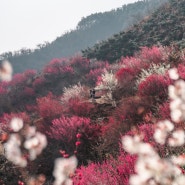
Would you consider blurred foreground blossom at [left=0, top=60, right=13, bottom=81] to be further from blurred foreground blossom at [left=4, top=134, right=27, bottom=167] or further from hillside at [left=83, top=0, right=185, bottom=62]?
blurred foreground blossom at [left=4, top=134, right=27, bottom=167]

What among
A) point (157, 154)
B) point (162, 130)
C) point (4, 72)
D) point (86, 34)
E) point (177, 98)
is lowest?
point (86, 34)

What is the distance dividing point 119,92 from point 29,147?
4.23 metres

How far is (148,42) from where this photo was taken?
24984 millimetres

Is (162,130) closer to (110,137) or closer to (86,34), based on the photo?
(110,137)

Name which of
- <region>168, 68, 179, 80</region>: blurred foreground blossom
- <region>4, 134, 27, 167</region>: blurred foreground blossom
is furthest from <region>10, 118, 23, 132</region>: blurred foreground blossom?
<region>168, 68, 179, 80</region>: blurred foreground blossom

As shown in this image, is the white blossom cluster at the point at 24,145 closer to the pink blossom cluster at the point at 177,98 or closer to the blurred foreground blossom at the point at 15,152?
the blurred foreground blossom at the point at 15,152

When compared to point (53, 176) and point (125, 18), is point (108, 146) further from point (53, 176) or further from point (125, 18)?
point (125, 18)

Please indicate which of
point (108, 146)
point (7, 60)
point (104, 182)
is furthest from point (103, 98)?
point (7, 60)

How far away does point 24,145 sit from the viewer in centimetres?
946

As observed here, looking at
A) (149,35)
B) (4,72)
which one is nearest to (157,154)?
(149,35)

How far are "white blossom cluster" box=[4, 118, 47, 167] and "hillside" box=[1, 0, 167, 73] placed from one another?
50.9m

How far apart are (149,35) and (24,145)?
63.2 ft

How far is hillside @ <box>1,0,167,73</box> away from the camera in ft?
209

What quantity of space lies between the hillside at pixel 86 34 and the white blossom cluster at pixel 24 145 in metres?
50.9
